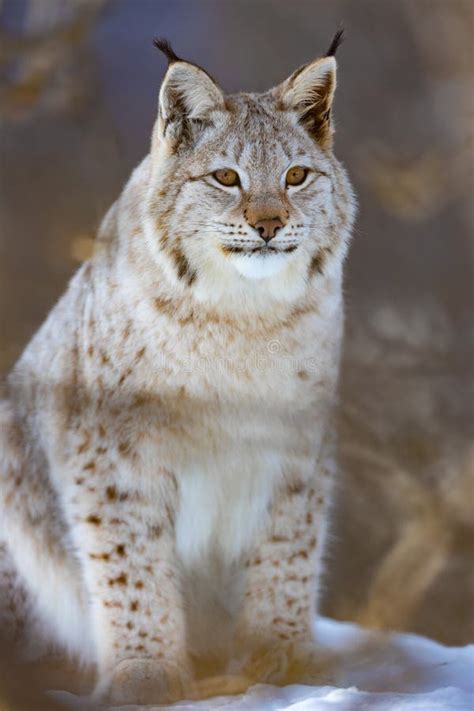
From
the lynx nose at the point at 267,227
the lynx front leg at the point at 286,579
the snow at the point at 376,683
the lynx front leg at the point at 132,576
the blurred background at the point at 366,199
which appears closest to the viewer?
the snow at the point at 376,683

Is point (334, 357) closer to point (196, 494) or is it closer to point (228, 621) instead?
point (196, 494)

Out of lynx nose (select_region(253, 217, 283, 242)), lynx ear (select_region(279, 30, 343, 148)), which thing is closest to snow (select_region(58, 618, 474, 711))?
lynx nose (select_region(253, 217, 283, 242))

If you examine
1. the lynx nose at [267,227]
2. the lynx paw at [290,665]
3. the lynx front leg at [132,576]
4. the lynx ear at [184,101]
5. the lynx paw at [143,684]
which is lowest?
the lynx paw at [143,684]

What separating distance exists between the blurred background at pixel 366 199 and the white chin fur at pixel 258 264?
548 millimetres

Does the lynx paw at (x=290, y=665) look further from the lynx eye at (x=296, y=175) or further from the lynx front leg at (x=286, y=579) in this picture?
the lynx eye at (x=296, y=175)

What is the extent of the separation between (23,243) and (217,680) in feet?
5.49

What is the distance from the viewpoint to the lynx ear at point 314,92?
304 centimetres

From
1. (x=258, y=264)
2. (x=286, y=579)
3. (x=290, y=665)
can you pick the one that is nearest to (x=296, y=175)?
(x=258, y=264)

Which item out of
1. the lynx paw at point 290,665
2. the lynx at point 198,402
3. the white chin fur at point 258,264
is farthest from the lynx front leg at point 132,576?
the white chin fur at point 258,264

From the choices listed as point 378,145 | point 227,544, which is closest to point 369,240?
point 378,145

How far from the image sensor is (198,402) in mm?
3084

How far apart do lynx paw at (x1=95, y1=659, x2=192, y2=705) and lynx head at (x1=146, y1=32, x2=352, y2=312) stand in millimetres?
994

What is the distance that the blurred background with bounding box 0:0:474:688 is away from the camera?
360 cm

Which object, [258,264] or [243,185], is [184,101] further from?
[258,264]
